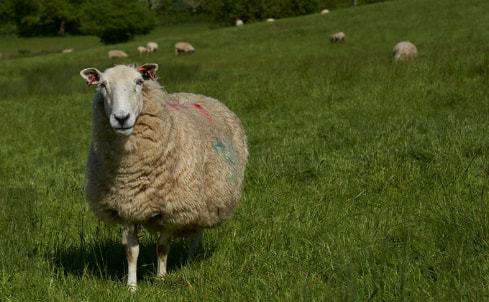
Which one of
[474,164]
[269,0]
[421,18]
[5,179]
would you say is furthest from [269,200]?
[269,0]

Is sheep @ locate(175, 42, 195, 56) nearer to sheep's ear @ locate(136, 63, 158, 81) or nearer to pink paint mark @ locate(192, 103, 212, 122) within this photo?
pink paint mark @ locate(192, 103, 212, 122)

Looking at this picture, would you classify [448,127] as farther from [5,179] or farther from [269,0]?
[269,0]

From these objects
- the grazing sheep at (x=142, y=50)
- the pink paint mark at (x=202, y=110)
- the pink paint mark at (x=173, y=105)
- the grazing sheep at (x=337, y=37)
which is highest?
the pink paint mark at (x=173, y=105)

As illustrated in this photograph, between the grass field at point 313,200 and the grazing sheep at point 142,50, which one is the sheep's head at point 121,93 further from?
the grazing sheep at point 142,50

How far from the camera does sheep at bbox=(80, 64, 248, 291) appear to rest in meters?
4.12

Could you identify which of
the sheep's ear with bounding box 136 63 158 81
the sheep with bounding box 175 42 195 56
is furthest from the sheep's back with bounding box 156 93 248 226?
the sheep with bounding box 175 42 195 56

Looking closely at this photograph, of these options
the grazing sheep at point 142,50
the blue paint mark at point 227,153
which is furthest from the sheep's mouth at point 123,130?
the grazing sheep at point 142,50

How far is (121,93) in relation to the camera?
3.88 meters

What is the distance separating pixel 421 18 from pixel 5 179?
27606 mm

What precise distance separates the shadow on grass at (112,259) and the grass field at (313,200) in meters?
0.02

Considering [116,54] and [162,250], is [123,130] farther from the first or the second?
[116,54]

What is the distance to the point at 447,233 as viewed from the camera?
421 cm

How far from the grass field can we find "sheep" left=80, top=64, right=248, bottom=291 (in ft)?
1.29

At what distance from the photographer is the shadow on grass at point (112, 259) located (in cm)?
450
